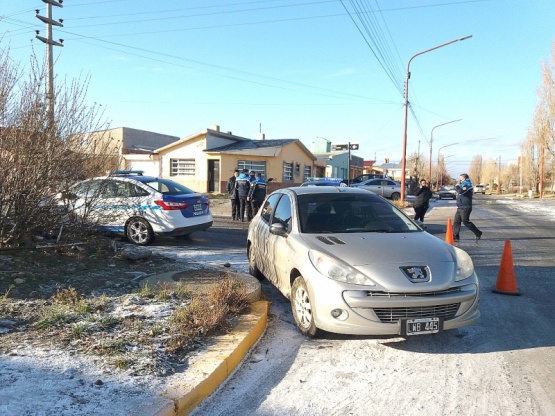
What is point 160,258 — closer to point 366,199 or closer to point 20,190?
point 20,190

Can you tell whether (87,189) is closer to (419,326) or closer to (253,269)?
(253,269)

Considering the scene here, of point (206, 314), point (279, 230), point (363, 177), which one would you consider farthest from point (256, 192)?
point (363, 177)

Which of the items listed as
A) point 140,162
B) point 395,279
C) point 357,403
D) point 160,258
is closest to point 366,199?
point 395,279

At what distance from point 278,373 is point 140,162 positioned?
96.5 feet

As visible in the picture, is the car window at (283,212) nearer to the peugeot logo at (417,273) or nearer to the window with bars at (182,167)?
the peugeot logo at (417,273)

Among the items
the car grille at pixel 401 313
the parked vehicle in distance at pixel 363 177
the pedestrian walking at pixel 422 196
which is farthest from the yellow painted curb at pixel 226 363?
the parked vehicle in distance at pixel 363 177

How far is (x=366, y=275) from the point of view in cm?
404

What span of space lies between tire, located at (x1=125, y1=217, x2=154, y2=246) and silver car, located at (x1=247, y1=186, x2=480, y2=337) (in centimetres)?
456

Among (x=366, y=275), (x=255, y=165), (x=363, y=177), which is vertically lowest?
(x=366, y=275)

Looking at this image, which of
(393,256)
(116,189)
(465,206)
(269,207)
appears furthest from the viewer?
(465,206)

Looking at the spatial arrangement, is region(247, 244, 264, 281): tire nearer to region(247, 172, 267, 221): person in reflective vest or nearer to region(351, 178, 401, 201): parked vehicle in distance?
region(247, 172, 267, 221): person in reflective vest

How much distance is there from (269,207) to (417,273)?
2.90 meters

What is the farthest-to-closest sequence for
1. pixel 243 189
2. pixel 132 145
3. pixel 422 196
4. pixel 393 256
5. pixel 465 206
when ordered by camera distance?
pixel 132 145
pixel 243 189
pixel 422 196
pixel 465 206
pixel 393 256

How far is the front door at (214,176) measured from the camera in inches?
1151
